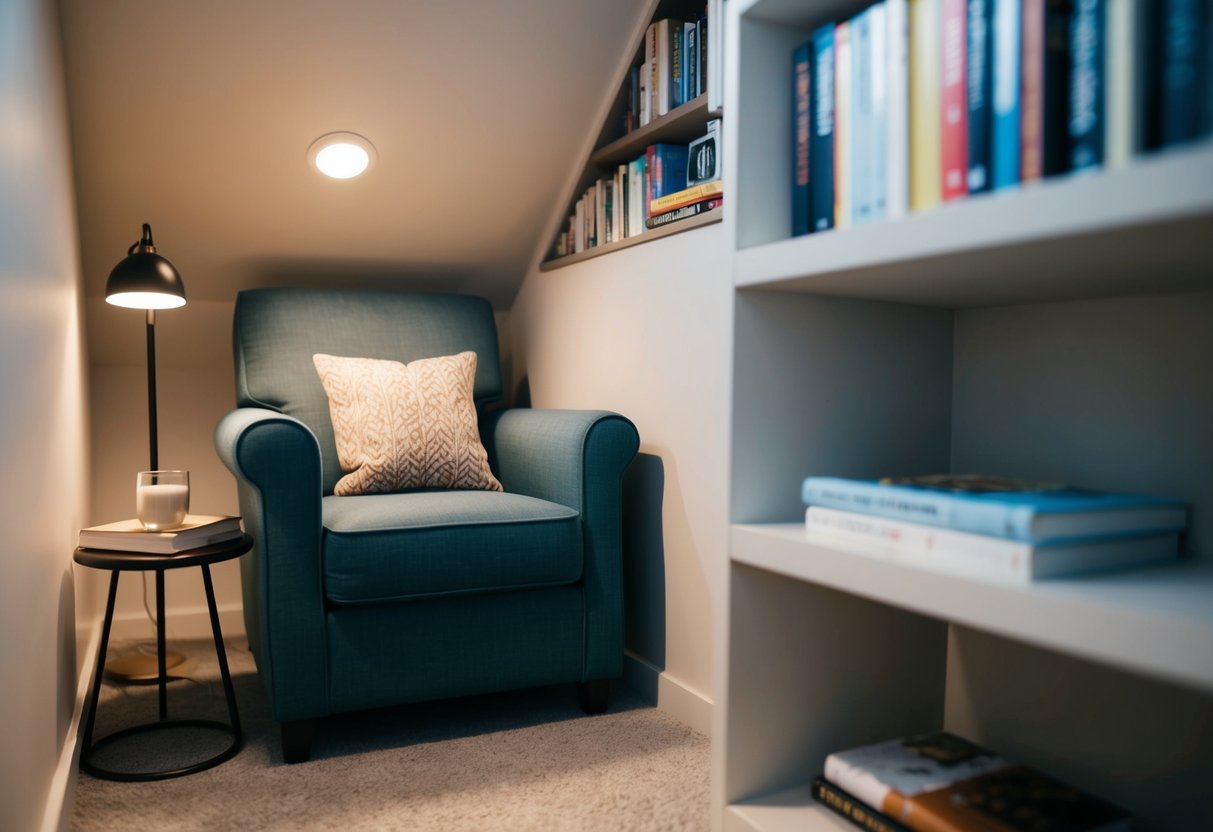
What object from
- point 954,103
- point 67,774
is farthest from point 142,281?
point 954,103

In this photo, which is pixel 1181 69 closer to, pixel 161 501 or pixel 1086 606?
pixel 1086 606

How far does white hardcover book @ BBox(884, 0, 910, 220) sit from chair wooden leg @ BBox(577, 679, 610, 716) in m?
1.35

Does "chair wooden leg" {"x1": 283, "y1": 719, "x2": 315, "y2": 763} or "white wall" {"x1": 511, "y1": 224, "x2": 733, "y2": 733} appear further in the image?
"white wall" {"x1": 511, "y1": 224, "x2": 733, "y2": 733}

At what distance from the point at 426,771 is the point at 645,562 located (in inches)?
26.5

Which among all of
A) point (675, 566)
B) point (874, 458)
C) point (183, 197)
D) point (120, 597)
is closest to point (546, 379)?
point (675, 566)

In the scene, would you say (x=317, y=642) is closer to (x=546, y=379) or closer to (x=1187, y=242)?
(x=546, y=379)

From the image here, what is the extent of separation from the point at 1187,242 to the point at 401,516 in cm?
137

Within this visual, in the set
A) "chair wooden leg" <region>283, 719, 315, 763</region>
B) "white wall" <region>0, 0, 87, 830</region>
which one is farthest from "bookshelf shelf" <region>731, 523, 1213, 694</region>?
"chair wooden leg" <region>283, 719, 315, 763</region>

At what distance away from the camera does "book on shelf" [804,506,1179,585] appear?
0.68 metres

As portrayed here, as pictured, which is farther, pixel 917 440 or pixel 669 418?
pixel 669 418

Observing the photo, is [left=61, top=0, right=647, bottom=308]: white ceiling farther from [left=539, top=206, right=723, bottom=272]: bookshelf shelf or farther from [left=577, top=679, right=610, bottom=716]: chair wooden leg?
[left=577, top=679, right=610, bottom=716]: chair wooden leg

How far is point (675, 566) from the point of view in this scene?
6.27 feet

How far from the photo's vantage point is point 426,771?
159 cm

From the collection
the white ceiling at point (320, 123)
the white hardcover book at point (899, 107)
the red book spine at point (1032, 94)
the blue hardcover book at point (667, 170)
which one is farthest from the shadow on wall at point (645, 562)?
the red book spine at point (1032, 94)
